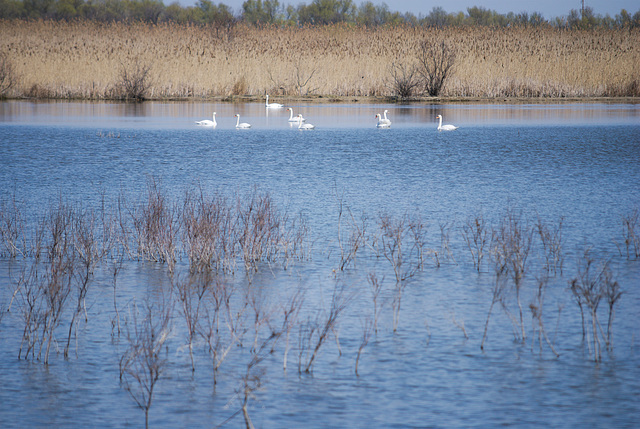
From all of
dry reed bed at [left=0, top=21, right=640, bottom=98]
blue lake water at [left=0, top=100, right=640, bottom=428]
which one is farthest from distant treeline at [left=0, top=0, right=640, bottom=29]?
blue lake water at [left=0, top=100, right=640, bottom=428]

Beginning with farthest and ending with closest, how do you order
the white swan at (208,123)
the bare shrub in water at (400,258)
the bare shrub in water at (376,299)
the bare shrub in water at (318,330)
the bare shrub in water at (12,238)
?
the white swan at (208,123) < the bare shrub in water at (12,238) < the bare shrub in water at (400,258) < the bare shrub in water at (376,299) < the bare shrub in water at (318,330)

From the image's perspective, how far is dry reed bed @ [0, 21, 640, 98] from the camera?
35.2 metres

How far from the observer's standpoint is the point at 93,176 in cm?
1568

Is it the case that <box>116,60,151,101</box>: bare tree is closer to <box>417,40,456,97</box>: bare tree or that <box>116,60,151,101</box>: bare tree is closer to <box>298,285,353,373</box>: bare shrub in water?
<box>417,40,456,97</box>: bare tree

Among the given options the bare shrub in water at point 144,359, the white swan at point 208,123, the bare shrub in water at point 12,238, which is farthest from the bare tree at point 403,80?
the bare shrub in water at point 144,359

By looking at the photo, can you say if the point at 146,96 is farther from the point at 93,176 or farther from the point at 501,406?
the point at 501,406

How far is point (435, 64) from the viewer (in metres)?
35.4

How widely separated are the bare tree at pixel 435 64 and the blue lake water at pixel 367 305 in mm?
15797

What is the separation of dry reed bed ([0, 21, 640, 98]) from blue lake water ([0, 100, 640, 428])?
15754 mm

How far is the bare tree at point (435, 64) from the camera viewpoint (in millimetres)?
35312

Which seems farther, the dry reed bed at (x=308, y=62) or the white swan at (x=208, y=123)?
the dry reed bed at (x=308, y=62)

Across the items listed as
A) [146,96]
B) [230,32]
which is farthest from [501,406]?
[230,32]

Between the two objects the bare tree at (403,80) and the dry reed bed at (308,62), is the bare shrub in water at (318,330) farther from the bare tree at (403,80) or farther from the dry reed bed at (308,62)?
the bare tree at (403,80)

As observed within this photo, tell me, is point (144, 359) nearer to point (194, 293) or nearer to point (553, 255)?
point (194, 293)
